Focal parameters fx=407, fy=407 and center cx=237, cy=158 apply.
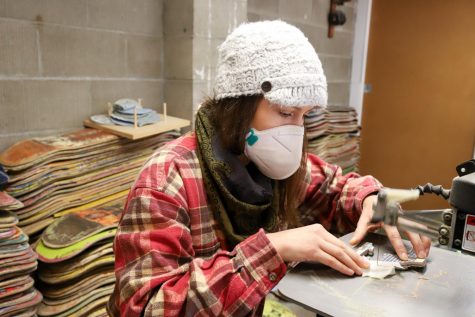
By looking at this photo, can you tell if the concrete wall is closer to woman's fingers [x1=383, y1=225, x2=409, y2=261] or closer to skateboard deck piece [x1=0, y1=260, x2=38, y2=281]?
skateboard deck piece [x1=0, y1=260, x2=38, y2=281]

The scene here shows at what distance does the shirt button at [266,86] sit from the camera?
1.05 meters

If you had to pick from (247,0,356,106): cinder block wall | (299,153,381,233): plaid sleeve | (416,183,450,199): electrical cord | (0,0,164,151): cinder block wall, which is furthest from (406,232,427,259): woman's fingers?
(247,0,356,106): cinder block wall

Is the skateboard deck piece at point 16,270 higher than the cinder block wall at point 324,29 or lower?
lower

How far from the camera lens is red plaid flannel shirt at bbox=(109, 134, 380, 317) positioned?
829mm

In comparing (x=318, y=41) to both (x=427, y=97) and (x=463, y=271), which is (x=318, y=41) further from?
(x=463, y=271)

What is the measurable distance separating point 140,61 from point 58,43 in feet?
1.55

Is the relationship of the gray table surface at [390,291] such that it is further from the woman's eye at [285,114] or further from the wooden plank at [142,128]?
the wooden plank at [142,128]

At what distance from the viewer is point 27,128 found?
6.12ft

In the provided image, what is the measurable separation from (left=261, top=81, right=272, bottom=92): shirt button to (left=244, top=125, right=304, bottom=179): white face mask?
0.11 meters

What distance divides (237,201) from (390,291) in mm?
428

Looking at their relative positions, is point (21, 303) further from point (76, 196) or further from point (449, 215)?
point (449, 215)

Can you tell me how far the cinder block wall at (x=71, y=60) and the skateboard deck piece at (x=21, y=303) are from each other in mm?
669

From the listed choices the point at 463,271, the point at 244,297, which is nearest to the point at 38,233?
the point at 244,297

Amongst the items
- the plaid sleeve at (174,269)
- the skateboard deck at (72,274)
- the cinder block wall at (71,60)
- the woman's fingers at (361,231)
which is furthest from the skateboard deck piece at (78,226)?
the woman's fingers at (361,231)
